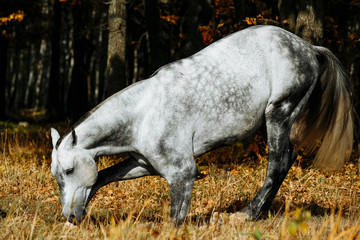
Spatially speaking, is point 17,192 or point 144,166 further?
point 17,192

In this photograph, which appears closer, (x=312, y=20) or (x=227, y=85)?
(x=227, y=85)

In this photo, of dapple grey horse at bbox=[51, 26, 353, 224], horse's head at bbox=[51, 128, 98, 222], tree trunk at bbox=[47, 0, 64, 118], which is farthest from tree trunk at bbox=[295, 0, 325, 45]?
tree trunk at bbox=[47, 0, 64, 118]

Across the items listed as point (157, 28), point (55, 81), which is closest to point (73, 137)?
point (157, 28)

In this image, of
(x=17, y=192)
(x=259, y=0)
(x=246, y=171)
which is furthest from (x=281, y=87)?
(x=259, y=0)

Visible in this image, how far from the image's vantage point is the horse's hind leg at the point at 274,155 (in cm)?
453

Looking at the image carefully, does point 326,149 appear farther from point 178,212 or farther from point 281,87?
point 178,212

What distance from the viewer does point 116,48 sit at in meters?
8.42

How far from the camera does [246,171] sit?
6953mm

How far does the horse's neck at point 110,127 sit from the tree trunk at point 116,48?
4396 millimetres

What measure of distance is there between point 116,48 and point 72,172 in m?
4.97

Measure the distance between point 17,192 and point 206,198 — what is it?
294cm

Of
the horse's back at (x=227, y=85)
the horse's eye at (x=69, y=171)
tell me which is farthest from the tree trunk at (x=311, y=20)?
the horse's eye at (x=69, y=171)

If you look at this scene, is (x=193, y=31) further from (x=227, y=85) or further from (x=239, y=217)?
(x=239, y=217)

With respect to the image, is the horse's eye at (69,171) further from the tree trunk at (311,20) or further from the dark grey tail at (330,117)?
the tree trunk at (311,20)
